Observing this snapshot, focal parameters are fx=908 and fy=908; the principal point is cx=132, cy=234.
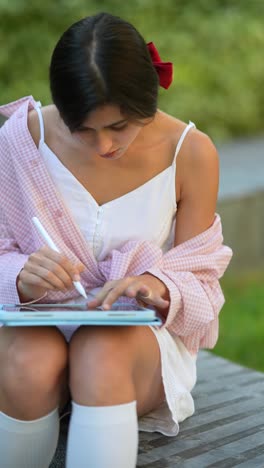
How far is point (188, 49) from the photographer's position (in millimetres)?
6168

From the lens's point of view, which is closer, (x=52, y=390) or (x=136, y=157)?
(x=52, y=390)

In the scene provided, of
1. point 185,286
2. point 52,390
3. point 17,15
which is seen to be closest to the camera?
point 52,390

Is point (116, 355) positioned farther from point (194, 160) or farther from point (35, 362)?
point (194, 160)

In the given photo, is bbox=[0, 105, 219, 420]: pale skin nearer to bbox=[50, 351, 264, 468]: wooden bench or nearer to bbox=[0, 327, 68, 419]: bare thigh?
bbox=[0, 327, 68, 419]: bare thigh

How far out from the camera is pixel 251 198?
14.6ft

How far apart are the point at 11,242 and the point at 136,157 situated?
0.36m

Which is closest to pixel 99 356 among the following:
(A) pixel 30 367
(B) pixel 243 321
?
(A) pixel 30 367

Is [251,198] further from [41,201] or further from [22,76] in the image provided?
[41,201]

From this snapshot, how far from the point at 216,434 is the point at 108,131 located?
77cm

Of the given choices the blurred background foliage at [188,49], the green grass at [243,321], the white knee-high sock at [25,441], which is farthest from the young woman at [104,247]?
the blurred background foliage at [188,49]

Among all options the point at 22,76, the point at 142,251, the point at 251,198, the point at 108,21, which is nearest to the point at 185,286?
the point at 142,251

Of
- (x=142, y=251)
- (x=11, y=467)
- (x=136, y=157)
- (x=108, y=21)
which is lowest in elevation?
(x=11, y=467)

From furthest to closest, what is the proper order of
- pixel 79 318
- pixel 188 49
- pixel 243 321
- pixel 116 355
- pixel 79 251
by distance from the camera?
pixel 188 49 → pixel 243 321 → pixel 79 251 → pixel 116 355 → pixel 79 318

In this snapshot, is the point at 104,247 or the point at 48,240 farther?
the point at 104,247
